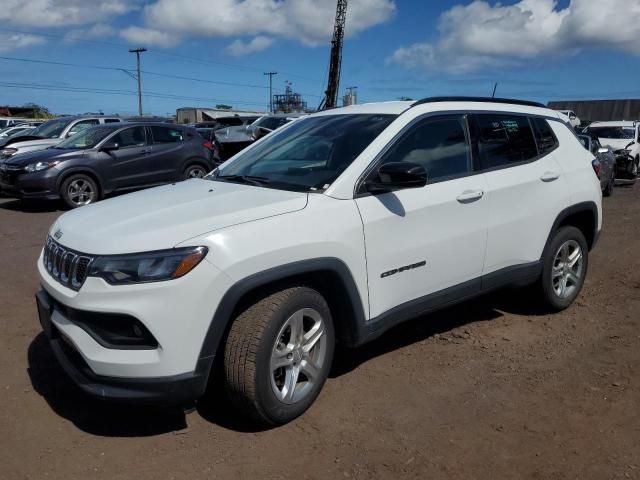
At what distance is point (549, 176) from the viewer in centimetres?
482

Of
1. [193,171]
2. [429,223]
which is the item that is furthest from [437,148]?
[193,171]

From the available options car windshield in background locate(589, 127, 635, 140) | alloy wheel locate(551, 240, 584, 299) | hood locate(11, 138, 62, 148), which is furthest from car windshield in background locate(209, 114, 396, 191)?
car windshield in background locate(589, 127, 635, 140)

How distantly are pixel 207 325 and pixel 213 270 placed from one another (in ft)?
0.90

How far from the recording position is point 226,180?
4184mm

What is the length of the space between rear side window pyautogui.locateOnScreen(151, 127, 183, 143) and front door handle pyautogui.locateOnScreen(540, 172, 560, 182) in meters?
9.39

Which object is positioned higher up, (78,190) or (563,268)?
(563,268)

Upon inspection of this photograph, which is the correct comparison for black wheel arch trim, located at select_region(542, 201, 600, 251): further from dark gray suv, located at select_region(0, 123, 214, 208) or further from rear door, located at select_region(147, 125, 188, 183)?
rear door, located at select_region(147, 125, 188, 183)

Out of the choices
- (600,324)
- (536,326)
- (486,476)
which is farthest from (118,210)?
(600,324)

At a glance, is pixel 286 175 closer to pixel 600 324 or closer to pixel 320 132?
pixel 320 132

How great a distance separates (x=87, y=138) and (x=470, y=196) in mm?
9687

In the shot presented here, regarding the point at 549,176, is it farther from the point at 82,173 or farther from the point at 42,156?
the point at 42,156

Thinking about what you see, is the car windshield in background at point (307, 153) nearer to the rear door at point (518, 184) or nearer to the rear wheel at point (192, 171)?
the rear door at point (518, 184)

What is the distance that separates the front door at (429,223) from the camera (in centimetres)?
361

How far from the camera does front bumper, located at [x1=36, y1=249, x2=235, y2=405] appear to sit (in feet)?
9.27
